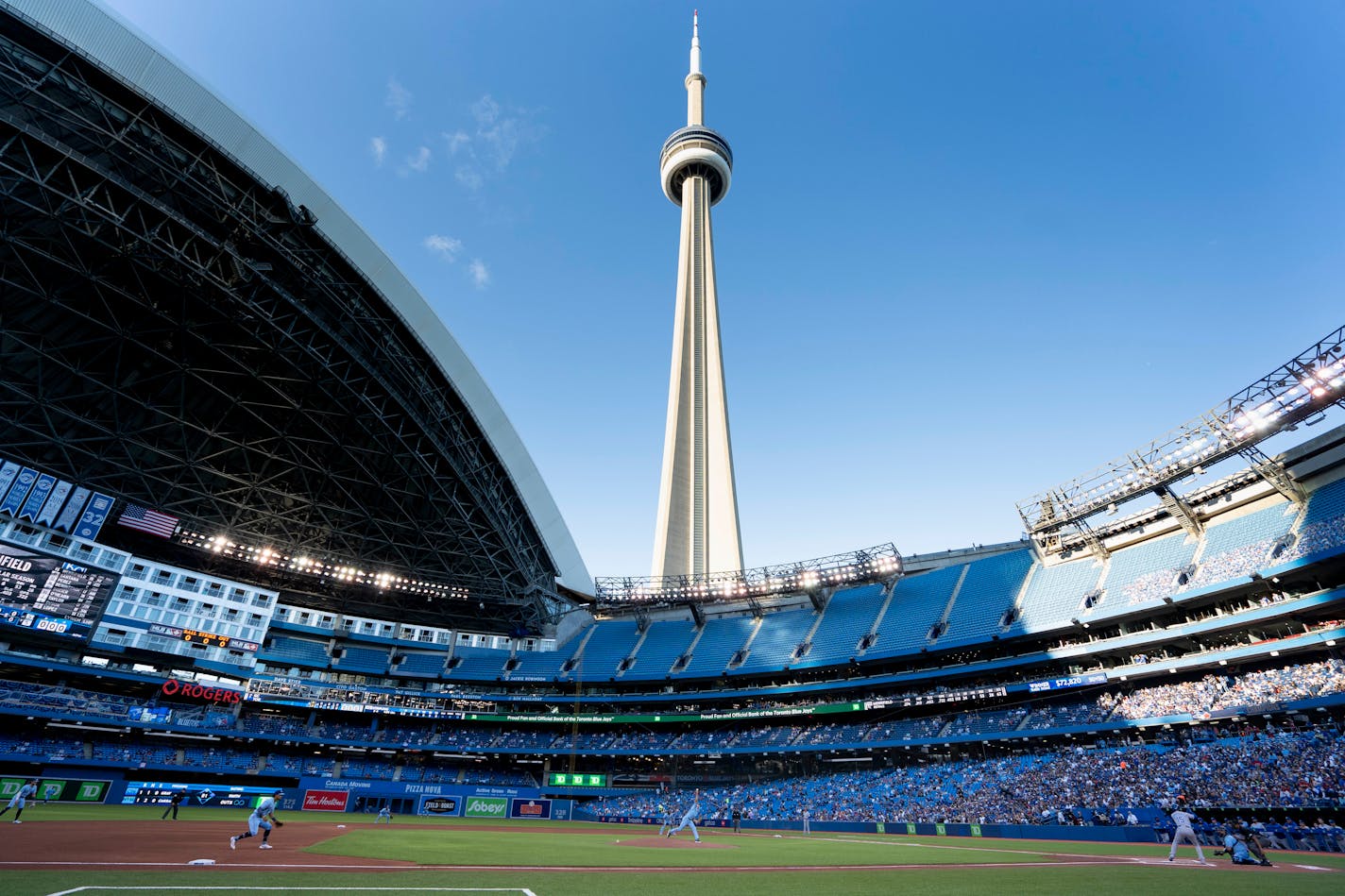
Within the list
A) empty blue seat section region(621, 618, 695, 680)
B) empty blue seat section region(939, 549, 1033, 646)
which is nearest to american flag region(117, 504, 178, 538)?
empty blue seat section region(621, 618, 695, 680)

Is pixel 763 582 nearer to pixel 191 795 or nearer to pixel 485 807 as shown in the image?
pixel 485 807

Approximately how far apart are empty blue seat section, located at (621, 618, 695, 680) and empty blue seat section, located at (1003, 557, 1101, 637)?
3064 centimetres

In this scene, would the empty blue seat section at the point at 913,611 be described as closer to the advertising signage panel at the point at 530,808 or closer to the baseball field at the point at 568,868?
the baseball field at the point at 568,868

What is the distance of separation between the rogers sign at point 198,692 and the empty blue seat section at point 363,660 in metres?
10.1

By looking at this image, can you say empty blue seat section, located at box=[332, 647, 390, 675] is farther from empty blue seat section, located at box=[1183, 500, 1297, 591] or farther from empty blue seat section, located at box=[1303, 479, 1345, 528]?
empty blue seat section, located at box=[1303, 479, 1345, 528]

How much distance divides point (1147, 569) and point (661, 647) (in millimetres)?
42298

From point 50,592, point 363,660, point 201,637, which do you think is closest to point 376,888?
point 50,592

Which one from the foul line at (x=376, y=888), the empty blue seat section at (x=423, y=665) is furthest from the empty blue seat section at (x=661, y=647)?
the foul line at (x=376, y=888)

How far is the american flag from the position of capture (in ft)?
164

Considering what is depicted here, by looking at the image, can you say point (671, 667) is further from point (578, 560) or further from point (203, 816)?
point (203, 816)

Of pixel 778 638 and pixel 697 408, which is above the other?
pixel 697 408

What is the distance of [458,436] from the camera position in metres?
48.1

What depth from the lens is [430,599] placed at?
67250 mm

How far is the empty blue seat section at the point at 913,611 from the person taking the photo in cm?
5494
